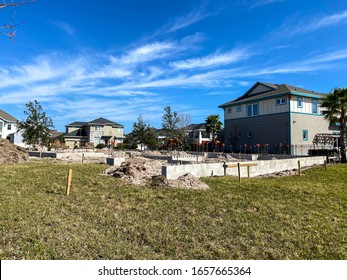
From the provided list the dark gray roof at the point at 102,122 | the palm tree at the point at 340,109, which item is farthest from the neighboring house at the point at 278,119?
the dark gray roof at the point at 102,122

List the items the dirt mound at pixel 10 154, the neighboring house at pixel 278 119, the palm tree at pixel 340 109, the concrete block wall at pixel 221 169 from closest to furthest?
the concrete block wall at pixel 221 169, the dirt mound at pixel 10 154, the palm tree at pixel 340 109, the neighboring house at pixel 278 119

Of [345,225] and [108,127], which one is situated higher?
[108,127]

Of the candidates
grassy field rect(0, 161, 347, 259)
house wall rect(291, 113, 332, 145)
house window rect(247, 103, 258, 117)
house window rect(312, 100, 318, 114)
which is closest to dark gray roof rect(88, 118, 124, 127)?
house window rect(247, 103, 258, 117)

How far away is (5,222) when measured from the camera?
5.28 meters

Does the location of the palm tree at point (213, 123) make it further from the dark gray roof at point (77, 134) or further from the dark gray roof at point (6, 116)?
the dark gray roof at point (6, 116)

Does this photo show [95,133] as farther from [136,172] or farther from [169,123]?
[136,172]

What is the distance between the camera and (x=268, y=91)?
3238 centimetres

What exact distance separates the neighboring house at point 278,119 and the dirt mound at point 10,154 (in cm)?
2452

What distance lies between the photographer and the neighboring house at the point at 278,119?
28467 millimetres

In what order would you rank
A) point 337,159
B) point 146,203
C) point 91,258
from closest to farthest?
point 91,258 → point 146,203 → point 337,159

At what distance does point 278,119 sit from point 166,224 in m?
27.3
